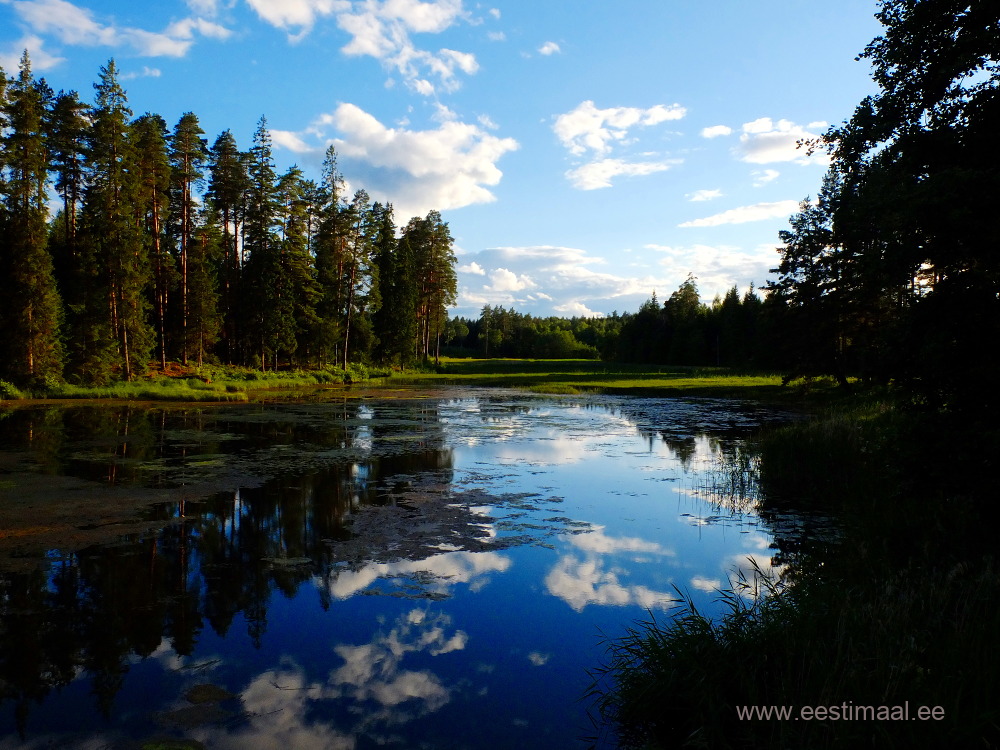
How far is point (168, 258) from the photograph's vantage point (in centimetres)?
4344

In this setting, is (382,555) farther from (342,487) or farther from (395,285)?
(395,285)

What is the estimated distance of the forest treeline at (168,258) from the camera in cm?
3170

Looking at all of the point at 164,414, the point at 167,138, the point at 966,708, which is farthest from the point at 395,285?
the point at 966,708

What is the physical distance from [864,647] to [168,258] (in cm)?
4815

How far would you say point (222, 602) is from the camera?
7094 millimetres

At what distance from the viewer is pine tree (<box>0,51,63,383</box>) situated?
1184 inches

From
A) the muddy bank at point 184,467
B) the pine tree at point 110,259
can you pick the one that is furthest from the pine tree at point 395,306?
the muddy bank at point 184,467

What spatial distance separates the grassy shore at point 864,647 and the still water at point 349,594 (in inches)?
26.2

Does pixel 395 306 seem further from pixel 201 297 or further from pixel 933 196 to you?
pixel 933 196

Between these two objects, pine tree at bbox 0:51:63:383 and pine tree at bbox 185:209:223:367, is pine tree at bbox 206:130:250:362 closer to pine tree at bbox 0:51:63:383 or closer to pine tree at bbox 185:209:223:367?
pine tree at bbox 185:209:223:367

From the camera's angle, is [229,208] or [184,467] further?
[229,208]

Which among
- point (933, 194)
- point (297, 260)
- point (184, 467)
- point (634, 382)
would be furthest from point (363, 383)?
point (933, 194)

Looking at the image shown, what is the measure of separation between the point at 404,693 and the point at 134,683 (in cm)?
237

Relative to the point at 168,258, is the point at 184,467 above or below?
below
